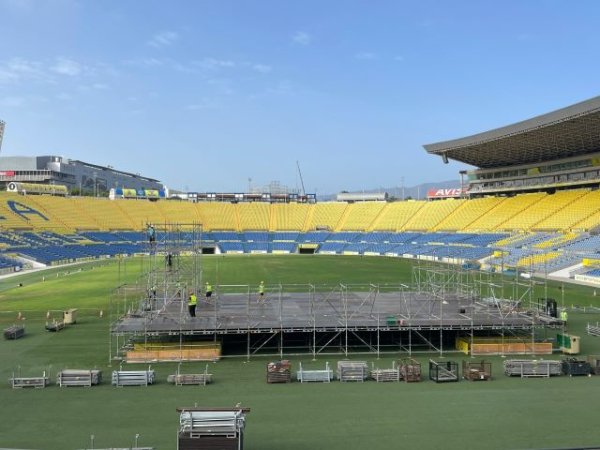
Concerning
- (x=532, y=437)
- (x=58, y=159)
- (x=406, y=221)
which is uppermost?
(x=58, y=159)

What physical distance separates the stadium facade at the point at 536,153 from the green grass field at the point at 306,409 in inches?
1496

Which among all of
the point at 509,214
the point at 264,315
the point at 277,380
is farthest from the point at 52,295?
the point at 509,214

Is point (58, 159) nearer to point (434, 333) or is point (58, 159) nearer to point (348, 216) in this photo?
point (348, 216)

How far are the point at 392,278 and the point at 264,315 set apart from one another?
78.0ft

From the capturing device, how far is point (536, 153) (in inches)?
2682

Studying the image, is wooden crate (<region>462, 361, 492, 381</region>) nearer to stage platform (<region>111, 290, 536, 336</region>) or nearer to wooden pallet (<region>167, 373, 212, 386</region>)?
stage platform (<region>111, 290, 536, 336</region>)

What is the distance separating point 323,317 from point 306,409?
8107 millimetres

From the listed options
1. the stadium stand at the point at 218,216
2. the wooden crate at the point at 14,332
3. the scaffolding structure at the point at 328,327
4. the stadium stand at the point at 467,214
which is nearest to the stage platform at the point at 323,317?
the scaffolding structure at the point at 328,327

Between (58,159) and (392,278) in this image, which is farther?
(58,159)

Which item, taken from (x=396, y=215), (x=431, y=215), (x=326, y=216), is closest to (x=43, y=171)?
(x=326, y=216)

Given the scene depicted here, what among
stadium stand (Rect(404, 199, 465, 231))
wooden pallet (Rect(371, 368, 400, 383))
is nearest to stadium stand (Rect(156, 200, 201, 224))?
stadium stand (Rect(404, 199, 465, 231))

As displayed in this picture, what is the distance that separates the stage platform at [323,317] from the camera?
63.6ft

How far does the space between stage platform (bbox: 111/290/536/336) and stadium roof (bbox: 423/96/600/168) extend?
32153mm

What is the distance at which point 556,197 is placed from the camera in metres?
66.8
